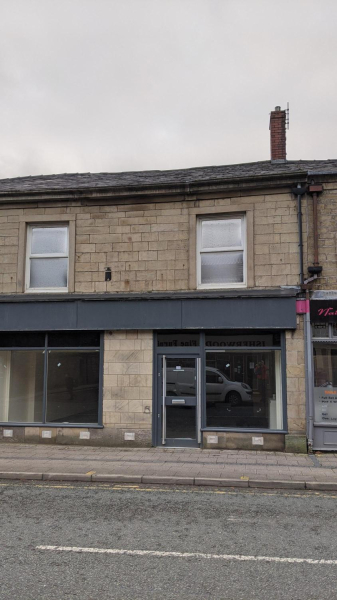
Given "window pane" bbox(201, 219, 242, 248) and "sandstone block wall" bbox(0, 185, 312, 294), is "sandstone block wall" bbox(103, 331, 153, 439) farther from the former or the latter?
"window pane" bbox(201, 219, 242, 248)

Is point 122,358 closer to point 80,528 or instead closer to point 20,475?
point 20,475

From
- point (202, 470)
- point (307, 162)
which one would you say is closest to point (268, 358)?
point (202, 470)

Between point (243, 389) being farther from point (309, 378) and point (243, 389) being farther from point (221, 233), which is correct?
point (221, 233)

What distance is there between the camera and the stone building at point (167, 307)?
11.4 m

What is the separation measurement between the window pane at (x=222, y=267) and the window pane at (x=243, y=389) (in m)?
1.82

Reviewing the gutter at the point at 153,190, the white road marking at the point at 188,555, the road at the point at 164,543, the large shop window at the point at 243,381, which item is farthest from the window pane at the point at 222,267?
the white road marking at the point at 188,555

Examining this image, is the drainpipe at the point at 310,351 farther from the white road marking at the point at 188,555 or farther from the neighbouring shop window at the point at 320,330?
the white road marking at the point at 188,555

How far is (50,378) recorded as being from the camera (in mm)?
12469

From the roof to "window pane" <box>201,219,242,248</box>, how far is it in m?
1.07

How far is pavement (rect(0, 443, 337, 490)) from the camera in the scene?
28.3 feet

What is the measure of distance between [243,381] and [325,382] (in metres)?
1.88

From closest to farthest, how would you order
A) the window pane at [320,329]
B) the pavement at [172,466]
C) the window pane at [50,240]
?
the pavement at [172,466]
the window pane at [320,329]
the window pane at [50,240]

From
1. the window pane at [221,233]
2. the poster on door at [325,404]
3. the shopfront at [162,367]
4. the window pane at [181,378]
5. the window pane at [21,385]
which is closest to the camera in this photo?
the poster on door at [325,404]

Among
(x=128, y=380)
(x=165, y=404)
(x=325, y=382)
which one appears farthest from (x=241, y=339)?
(x=128, y=380)
